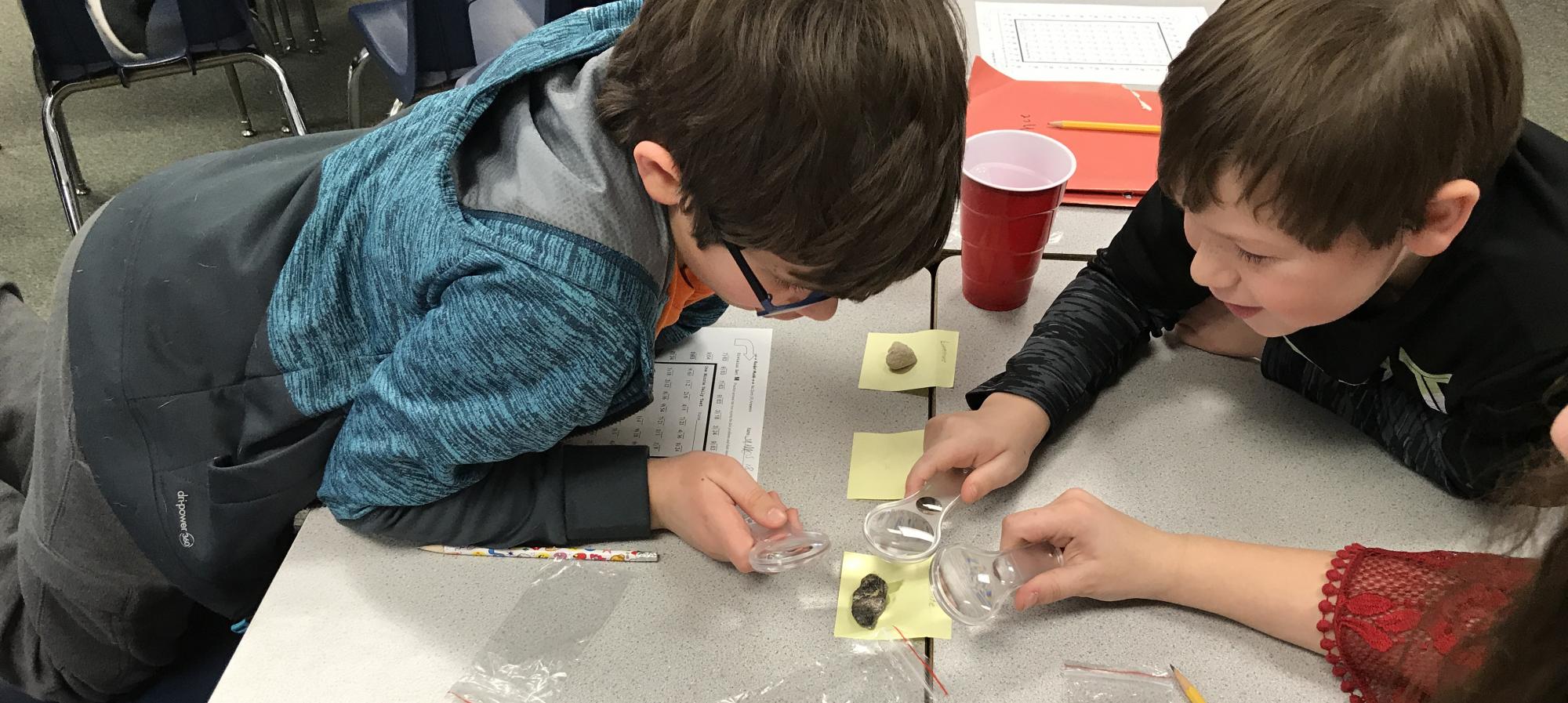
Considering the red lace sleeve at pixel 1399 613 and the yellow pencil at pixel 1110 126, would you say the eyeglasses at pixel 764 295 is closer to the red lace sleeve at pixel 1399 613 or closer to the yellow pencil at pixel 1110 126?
the red lace sleeve at pixel 1399 613

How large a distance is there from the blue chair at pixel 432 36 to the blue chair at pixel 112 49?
0.21m

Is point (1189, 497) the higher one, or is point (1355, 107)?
point (1355, 107)

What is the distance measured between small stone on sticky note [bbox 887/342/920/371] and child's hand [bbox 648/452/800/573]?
0.76 ft

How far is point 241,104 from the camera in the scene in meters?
2.60

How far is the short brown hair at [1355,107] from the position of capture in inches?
27.7

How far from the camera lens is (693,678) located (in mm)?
724

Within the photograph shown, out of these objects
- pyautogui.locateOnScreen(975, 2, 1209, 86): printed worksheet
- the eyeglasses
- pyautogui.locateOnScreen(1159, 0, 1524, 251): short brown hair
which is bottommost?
pyautogui.locateOnScreen(975, 2, 1209, 86): printed worksheet

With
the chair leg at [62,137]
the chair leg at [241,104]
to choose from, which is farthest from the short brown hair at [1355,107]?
the chair leg at [241,104]

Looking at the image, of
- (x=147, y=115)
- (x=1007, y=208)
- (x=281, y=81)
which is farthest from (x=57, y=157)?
(x=1007, y=208)

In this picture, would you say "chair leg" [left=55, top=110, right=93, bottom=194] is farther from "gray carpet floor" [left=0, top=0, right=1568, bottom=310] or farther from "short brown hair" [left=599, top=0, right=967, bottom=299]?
"short brown hair" [left=599, top=0, right=967, bottom=299]

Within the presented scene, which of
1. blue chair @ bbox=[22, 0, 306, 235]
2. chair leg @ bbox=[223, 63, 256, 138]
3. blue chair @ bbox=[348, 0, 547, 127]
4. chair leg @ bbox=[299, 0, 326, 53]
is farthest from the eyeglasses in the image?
chair leg @ bbox=[299, 0, 326, 53]

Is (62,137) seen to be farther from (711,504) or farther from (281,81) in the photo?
(711,504)

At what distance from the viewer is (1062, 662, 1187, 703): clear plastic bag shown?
0.71m

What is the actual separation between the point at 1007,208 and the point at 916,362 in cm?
17
